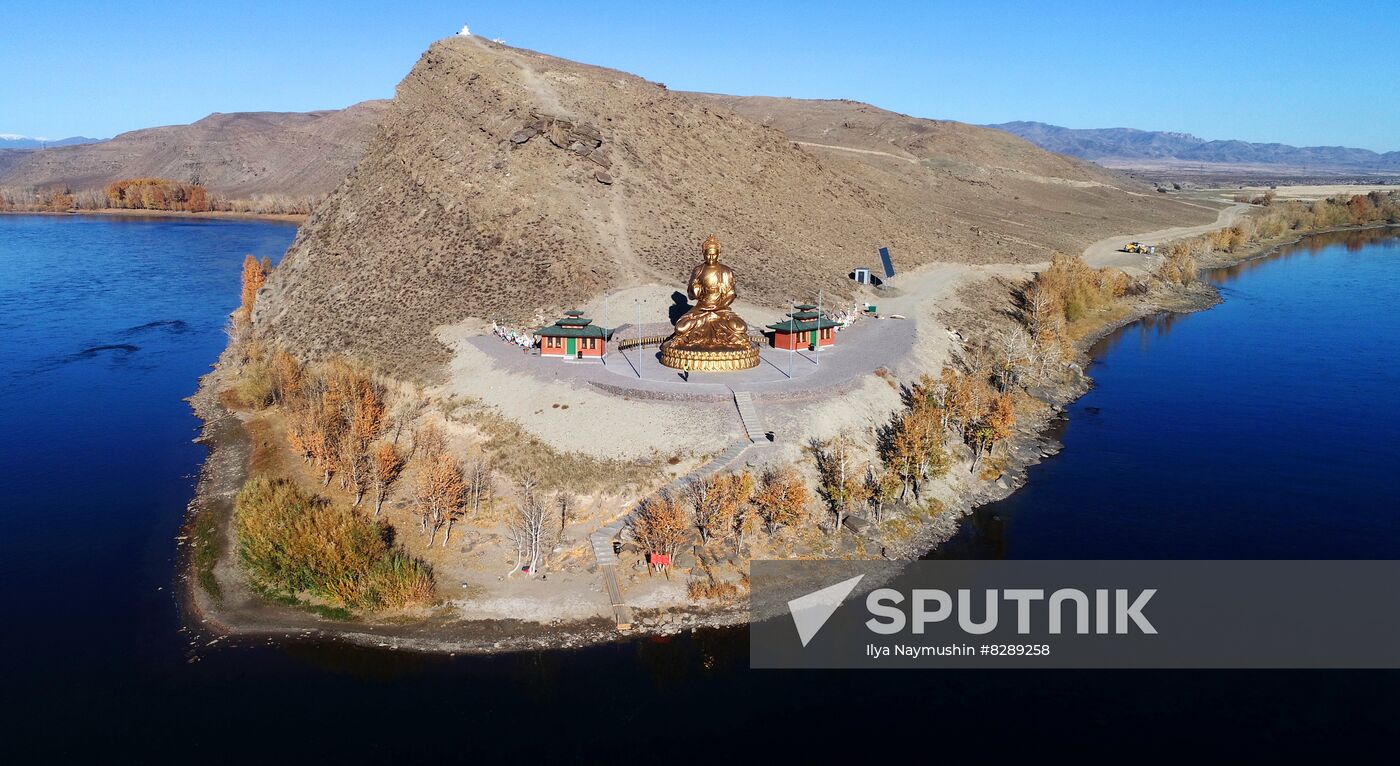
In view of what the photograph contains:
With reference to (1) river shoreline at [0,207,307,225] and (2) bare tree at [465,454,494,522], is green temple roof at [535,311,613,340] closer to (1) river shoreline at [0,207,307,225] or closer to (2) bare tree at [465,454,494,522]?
(2) bare tree at [465,454,494,522]

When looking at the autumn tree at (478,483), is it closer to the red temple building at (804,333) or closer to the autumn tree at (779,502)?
the autumn tree at (779,502)

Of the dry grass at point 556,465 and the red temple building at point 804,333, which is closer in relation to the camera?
the dry grass at point 556,465

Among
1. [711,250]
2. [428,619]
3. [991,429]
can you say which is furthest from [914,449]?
[428,619]

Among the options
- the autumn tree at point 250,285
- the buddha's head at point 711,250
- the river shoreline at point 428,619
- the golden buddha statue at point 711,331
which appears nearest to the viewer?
the river shoreline at point 428,619

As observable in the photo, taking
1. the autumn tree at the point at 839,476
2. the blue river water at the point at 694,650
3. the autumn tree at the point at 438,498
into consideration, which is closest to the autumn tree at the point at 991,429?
the blue river water at the point at 694,650

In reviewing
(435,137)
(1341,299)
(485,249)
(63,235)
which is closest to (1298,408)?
(1341,299)

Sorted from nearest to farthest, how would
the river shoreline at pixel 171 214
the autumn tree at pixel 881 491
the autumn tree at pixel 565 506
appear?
1. the autumn tree at pixel 565 506
2. the autumn tree at pixel 881 491
3. the river shoreline at pixel 171 214

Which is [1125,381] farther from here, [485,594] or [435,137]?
[435,137]

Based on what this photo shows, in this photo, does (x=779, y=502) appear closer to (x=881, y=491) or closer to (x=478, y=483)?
(x=881, y=491)
